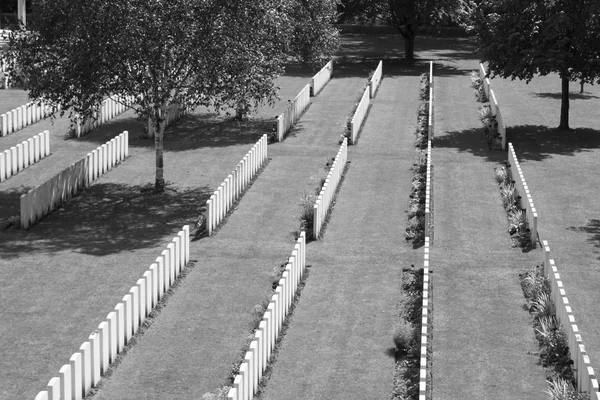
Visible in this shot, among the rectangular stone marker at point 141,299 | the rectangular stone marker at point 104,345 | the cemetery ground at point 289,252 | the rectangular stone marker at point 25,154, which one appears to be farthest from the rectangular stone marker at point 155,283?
the rectangular stone marker at point 25,154

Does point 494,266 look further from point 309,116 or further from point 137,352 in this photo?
point 309,116

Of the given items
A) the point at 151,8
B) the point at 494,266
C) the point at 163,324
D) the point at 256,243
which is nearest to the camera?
the point at 163,324

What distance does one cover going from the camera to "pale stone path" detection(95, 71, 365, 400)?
19047 mm

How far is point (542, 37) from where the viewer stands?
1698 inches

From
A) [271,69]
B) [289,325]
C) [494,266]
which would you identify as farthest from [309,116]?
[289,325]

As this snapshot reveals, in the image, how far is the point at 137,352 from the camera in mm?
20219

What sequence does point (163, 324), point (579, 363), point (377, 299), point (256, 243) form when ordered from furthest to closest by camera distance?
point (256, 243), point (377, 299), point (163, 324), point (579, 363)

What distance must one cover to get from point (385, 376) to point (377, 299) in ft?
15.3

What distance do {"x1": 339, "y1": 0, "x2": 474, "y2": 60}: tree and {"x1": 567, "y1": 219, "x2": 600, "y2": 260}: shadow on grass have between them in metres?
37.0

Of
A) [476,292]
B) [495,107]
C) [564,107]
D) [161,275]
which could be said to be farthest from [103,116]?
[476,292]

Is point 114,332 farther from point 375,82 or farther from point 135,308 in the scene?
point 375,82

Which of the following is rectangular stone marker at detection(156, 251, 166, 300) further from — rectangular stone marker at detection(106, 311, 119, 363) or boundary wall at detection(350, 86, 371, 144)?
boundary wall at detection(350, 86, 371, 144)

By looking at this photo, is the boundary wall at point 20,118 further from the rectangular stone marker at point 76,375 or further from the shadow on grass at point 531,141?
the rectangular stone marker at point 76,375

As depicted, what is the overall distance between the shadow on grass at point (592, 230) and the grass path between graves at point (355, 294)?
16.6ft
